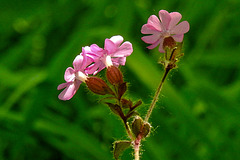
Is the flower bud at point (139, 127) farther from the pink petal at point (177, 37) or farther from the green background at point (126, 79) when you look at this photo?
the green background at point (126, 79)

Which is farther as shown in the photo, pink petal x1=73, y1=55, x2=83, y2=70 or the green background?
the green background

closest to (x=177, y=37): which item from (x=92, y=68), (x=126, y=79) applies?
(x=92, y=68)

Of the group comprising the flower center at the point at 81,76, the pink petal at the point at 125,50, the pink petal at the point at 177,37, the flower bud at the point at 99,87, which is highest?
the pink petal at the point at 177,37

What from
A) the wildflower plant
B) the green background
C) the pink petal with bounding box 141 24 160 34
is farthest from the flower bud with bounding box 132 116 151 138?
the green background

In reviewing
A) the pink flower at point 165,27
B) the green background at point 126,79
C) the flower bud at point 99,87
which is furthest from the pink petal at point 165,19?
the green background at point 126,79

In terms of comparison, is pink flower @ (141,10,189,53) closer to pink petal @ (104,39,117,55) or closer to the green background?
pink petal @ (104,39,117,55)

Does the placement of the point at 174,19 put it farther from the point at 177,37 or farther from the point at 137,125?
the point at 137,125
